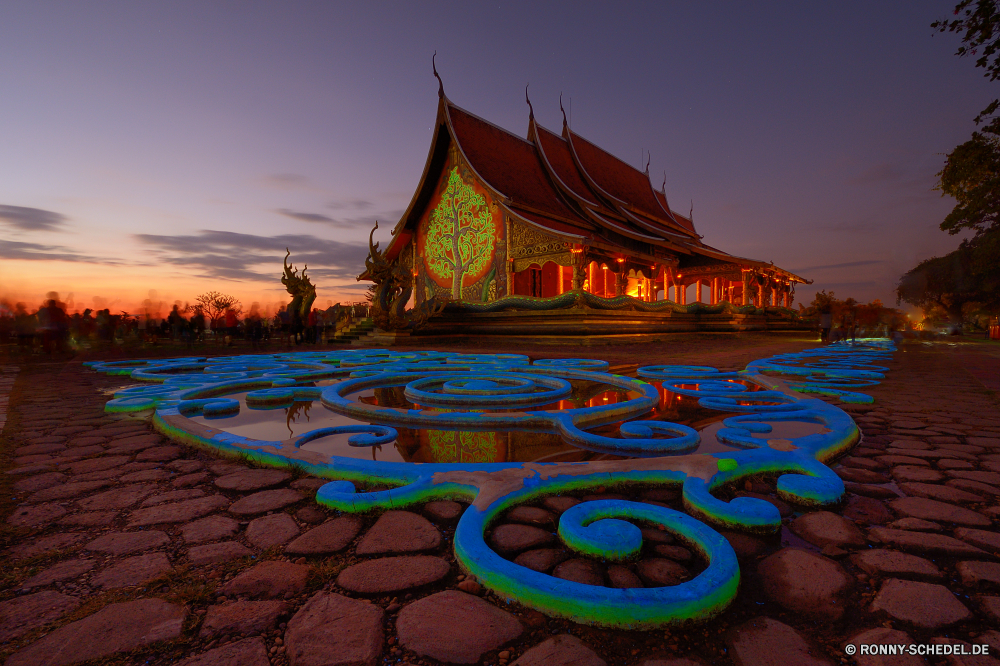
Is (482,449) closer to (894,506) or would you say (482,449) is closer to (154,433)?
(894,506)

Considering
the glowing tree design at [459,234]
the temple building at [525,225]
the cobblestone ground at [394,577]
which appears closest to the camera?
the cobblestone ground at [394,577]

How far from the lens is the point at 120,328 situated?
523 inches

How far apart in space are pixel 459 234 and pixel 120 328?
10.7m

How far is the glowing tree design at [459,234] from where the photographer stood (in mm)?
14674

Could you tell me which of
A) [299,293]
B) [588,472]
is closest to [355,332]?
[299,293]

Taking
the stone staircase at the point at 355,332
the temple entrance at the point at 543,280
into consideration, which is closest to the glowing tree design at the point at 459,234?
the temple entrance at the point at 543,280

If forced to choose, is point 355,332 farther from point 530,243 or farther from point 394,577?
point 394,577

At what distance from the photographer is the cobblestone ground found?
829mm

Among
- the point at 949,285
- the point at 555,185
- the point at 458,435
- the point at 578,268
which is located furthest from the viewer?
the point at 949,285

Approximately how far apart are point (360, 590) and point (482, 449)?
1.19 meters

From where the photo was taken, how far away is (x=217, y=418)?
2908 mm

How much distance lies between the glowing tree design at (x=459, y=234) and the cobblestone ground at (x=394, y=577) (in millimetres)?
13345

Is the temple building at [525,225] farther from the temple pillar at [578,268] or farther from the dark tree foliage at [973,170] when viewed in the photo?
the dark tree foliage at [973,170]

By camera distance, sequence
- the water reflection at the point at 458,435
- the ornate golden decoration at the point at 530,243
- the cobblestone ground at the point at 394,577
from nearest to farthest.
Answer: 1. the cobblestone ground at the point at 394,577
2. the water reflection at the point at 458,435
3. the ornate golden decoration at the point at 530,243
